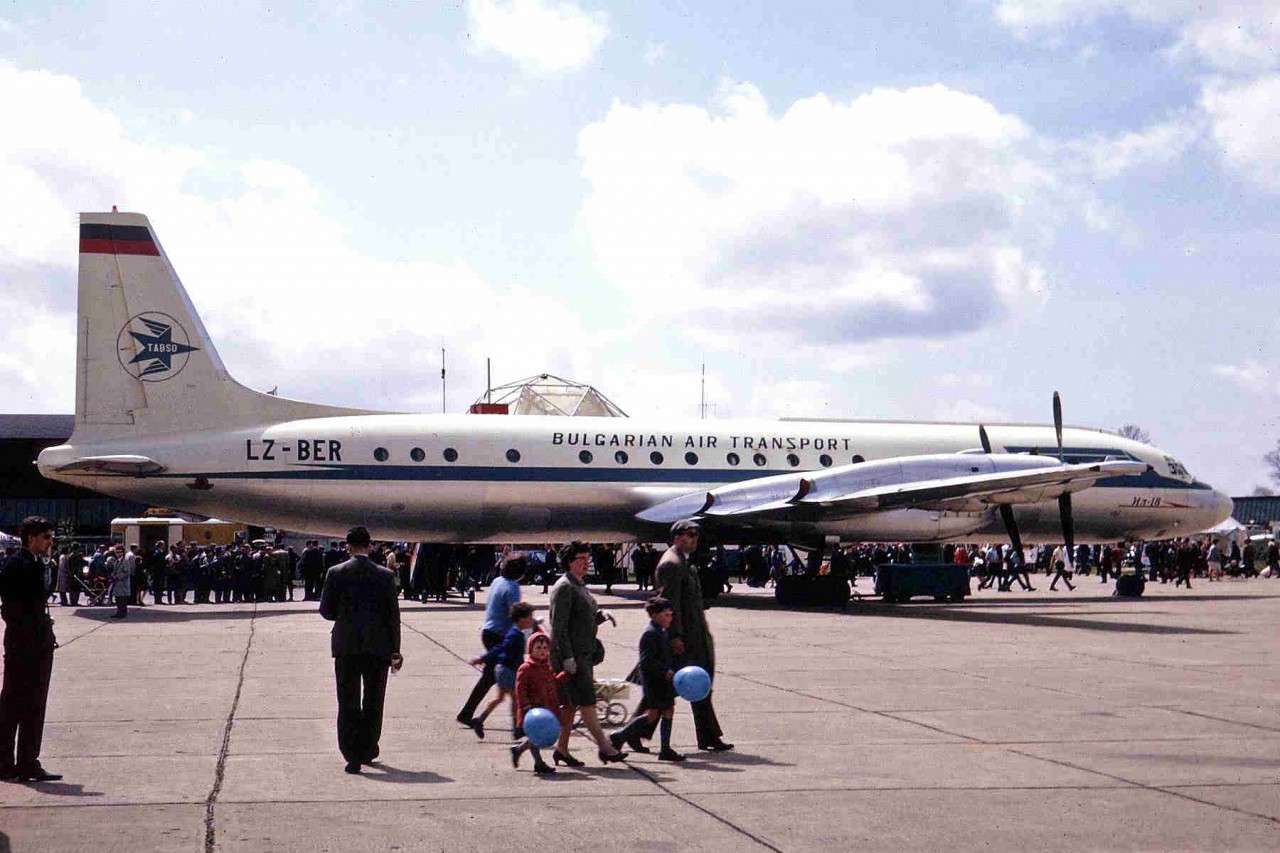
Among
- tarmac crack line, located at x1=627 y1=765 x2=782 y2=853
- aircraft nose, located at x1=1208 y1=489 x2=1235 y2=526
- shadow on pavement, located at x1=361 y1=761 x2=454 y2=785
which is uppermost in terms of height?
aircraft nose, located at x1=1208 y1=489 x2=1235 y2=526

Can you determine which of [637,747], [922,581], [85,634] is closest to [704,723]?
Answer: [637,747]

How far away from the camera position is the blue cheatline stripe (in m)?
29.9

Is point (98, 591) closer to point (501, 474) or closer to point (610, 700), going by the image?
point (501, 474)

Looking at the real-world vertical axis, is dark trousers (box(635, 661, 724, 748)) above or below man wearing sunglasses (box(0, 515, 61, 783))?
below

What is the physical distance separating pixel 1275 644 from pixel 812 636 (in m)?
6.79

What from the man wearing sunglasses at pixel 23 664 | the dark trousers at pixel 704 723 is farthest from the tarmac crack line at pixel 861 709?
the man wearing sunglasses at pixel 23 664

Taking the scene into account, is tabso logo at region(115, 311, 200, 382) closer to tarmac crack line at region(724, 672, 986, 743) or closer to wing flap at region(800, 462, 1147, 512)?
wing flap at region(800, 462, 1147, 512)

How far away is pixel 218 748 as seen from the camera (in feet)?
35.7

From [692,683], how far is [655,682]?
0.95 ft

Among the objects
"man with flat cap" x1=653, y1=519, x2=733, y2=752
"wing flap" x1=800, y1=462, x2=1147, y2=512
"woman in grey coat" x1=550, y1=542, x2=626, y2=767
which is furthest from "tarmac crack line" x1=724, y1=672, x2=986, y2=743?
"wing flap" x1=800, y1=462, x2=1147, y2=512

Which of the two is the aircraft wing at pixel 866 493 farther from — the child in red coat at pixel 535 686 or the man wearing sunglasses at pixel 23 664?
the man wearing sunglasses at pixel 23 664

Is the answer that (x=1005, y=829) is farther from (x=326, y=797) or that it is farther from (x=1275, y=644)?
(x=1275, y=644)

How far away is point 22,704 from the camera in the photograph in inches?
378

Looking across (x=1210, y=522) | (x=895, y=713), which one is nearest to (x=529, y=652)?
(x=895, y=713)
